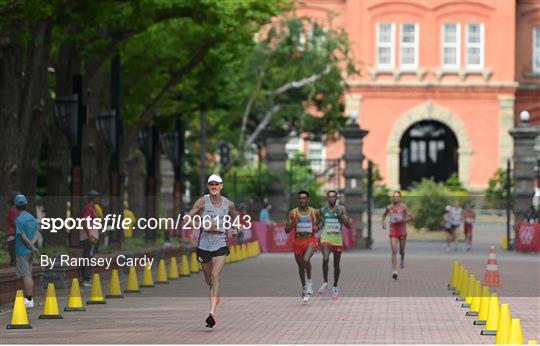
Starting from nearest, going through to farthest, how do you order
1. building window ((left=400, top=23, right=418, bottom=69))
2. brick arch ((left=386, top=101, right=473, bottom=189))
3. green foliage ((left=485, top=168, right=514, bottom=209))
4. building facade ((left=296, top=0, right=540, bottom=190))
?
green foliage ((left=485, top=168, right=514, bottom=209)) → brick arch ((left=386, top=101, right=473, bottom=189)) → building facade ((left=296, top=0, right=540, bottom=190)) → building window ((left=400, top=23, right=418, bottom=69))

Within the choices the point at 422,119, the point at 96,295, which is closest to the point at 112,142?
the point at 96,295

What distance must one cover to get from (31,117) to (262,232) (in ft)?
62.6

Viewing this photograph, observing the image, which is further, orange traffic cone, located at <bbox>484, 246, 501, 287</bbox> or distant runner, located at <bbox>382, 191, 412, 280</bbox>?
distant runner, located at <bbox>382, 191, 412, 280</bbox>

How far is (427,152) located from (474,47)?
587 cm

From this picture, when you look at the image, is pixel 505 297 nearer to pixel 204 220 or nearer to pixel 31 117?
pixel 204 220

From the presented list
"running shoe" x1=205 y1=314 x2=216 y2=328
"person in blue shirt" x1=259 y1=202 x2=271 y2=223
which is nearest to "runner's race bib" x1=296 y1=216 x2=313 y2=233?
"running shoe" x1=205 y1=314 x2=216 y2=328

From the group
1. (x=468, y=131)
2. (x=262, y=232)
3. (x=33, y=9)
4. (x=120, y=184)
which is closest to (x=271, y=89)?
(x=262, y=232)

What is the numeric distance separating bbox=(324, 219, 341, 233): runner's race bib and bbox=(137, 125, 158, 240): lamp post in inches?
642

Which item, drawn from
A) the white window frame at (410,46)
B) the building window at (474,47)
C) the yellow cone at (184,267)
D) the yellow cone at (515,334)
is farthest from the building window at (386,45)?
the yellow cone at (515,334)

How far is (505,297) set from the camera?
27.8 m

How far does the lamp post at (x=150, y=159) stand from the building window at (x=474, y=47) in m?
39.4

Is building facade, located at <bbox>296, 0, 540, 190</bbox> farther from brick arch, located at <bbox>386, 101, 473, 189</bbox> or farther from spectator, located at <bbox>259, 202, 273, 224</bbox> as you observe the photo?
spectator, located at <bbox>259, 202, 273, 224</bbox>

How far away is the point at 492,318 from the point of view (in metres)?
19.7

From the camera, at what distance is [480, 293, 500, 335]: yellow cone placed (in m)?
19.6
